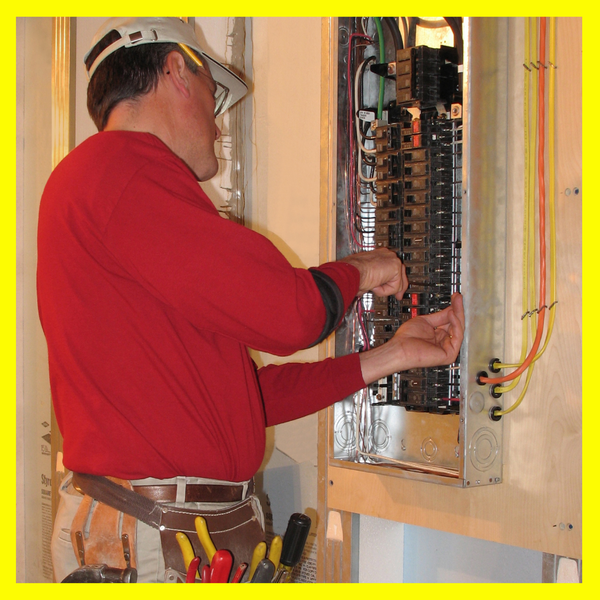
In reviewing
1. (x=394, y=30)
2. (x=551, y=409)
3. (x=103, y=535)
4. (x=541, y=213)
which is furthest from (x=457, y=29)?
(x=103, y=535)

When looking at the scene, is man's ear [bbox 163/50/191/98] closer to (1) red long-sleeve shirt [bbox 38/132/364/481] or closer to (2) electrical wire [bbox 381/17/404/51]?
(1) red long-sleeve shirt [bbox 38/132/364/481]

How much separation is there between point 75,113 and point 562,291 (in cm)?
230

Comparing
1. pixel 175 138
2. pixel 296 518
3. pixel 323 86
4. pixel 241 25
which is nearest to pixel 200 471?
pixel 296 518

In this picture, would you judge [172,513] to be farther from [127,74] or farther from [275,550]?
[127,74]

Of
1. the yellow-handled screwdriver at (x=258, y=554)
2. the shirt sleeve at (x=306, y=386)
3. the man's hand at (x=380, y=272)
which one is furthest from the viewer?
the shirt sleeve at (x=306, y=386)

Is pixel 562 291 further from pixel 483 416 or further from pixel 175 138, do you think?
pixel 175 138

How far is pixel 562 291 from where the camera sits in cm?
129

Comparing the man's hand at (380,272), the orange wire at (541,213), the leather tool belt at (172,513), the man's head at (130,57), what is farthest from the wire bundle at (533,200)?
the man's head at (130,57)

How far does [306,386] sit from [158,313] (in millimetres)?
492

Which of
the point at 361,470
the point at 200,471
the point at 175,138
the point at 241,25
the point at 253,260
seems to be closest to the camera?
the point at 253,260

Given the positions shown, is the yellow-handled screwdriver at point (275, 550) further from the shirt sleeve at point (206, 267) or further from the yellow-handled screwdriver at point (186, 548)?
the shirt sleeve at point (206, 267)

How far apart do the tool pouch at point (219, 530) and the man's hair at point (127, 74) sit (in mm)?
789

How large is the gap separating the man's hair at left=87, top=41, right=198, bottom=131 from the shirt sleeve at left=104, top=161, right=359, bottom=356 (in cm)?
29

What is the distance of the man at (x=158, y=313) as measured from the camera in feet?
3.34
